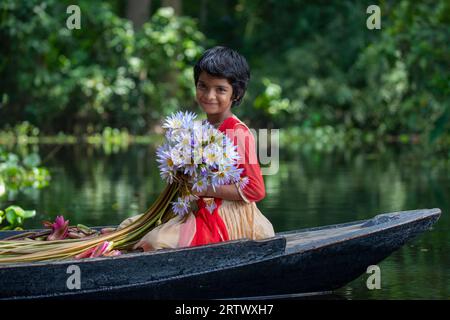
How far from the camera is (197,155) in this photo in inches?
255

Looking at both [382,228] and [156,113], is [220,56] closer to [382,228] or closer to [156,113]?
[382,228]

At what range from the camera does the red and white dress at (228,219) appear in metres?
6.63

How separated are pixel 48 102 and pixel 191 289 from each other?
852 inches

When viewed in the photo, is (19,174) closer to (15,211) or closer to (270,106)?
(15,211)

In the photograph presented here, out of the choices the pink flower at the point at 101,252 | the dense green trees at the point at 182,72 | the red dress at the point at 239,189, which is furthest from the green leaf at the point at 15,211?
the dense green trees at the point at 182,72

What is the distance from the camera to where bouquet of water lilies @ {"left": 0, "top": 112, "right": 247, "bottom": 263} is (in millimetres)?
6477

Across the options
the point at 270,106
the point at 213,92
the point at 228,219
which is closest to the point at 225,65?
the point at 213,92

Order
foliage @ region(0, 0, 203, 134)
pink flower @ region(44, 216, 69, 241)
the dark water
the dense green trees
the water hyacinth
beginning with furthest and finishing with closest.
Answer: foliage @ region(0, 0, 203, 134), the dense green trees, the dark water, pink flower @ region(44, 216, 69, 241), the water hyacinth

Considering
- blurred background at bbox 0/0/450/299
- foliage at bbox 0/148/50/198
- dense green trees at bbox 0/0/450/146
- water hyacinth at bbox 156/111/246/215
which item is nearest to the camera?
water hyacinth at bbox 156/111/246/215

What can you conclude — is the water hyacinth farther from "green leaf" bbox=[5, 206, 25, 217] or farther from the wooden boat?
"green leaf" bbox=[5, 206, 25, 217]

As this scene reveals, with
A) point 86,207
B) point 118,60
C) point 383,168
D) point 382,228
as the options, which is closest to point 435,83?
point 383,168

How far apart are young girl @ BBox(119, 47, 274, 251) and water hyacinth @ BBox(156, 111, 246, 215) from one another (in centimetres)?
8

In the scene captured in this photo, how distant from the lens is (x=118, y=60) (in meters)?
30.6

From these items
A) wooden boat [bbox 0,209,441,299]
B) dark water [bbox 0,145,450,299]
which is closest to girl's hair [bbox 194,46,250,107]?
wooden boat [bbox 0,209,441,299]
